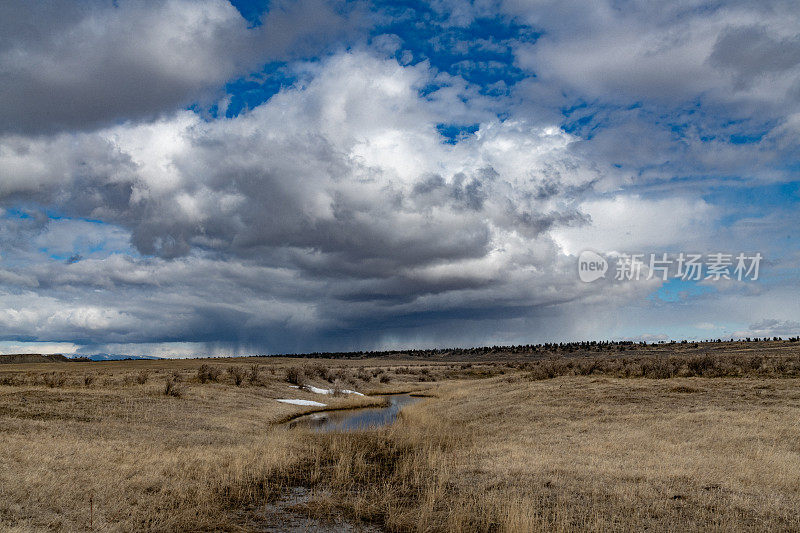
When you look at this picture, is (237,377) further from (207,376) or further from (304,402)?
(304,402)

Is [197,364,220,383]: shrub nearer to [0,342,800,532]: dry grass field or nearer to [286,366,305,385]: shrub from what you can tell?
[286,366,305,385]: shrub

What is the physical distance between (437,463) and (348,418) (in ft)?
67.9

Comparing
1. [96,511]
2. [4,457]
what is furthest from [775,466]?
[4,457]

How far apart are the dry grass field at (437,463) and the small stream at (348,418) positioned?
2803mm

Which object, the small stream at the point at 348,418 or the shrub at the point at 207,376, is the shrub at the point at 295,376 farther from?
the small stream at the point at 348,418

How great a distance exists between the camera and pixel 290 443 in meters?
23.0

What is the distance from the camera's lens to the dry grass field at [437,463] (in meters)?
12.4

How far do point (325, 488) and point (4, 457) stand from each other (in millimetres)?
9540

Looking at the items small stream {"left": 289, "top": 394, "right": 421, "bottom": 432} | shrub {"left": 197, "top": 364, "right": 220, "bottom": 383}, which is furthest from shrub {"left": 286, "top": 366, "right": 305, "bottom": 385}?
small stream {"left": 289, "top": 394, "right": 421, "bottom": 432}

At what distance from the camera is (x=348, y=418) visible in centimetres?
3850

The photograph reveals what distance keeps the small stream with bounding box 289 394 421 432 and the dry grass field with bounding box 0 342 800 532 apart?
280 cm

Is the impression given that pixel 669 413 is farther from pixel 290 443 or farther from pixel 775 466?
pixel 290 443

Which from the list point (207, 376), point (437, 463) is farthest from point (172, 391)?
point (437, 463)

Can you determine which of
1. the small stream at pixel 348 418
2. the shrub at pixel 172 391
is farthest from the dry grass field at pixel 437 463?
the small stream at pixel 348 418
